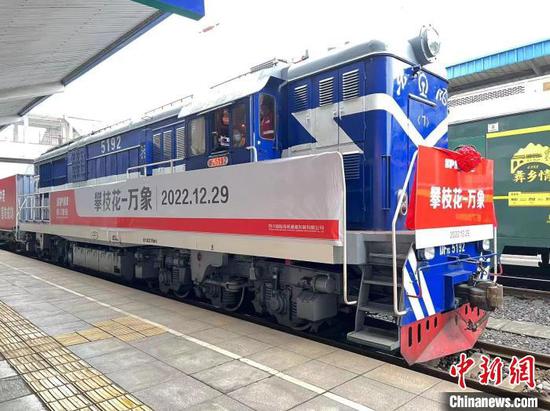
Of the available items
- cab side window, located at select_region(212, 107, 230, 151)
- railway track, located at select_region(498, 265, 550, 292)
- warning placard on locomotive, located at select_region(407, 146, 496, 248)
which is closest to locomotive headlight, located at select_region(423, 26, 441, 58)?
warning placard on locomotive, located at select_region(407, 146, 496, 248)

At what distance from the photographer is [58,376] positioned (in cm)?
396

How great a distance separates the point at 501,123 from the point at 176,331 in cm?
754

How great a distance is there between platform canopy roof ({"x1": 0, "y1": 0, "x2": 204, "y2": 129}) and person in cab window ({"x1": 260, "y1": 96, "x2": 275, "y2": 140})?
8.15ft

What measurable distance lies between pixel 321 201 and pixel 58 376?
299cm

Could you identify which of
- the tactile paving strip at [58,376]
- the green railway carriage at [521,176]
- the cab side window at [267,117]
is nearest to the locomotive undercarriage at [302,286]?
the cab side window at [267,117]

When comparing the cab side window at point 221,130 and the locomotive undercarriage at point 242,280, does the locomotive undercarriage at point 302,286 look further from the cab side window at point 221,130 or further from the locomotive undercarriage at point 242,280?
the cab side window at point 221,130

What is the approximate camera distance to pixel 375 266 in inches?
180

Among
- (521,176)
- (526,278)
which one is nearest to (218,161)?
(521,176)

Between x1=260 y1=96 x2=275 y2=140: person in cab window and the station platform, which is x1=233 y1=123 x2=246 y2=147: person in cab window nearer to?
Answer: x1=260 y1=96 x2=275 y2=140: person in cab window

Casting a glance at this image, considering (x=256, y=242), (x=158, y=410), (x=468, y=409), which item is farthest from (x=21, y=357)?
(x=468, y=409)

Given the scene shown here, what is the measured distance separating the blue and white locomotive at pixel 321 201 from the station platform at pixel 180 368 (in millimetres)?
419

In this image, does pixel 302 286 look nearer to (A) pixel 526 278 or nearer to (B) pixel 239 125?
(B) pixel 239 125

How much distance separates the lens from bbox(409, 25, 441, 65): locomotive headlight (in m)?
4.98

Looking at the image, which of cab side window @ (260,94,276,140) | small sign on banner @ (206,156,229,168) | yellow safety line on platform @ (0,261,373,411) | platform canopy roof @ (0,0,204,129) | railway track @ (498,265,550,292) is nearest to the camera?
yellow safety line on platform @ (0,261,373,411)
